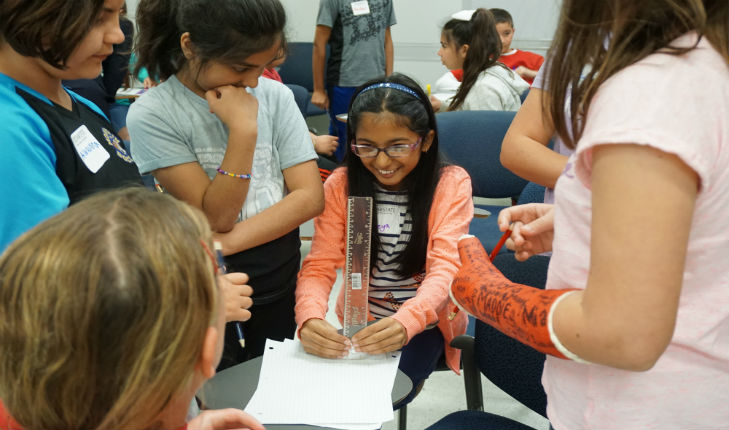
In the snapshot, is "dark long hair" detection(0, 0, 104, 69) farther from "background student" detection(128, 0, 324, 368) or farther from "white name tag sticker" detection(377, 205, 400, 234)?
"white name tag sticker" detection(377, 205, 400, 234)

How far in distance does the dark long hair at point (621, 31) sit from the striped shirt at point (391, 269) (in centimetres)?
100

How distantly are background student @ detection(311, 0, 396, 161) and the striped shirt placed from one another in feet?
8.53

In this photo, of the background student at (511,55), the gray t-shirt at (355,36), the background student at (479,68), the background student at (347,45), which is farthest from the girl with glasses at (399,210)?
the background student at (511,55)

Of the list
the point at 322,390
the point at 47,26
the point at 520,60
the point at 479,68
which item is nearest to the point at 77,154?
the point at 47,26

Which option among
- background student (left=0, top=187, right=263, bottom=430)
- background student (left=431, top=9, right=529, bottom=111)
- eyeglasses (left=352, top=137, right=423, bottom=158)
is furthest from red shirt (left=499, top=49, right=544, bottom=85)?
background student (left=0, top=187, right=263, bottom=430)

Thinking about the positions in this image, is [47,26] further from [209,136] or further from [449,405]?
[449,405]

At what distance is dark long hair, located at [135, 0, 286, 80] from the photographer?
130cm

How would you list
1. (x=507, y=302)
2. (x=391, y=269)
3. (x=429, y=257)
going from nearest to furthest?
(x=507, y=302) < (x=429, y=257) < (x=391, y=269)

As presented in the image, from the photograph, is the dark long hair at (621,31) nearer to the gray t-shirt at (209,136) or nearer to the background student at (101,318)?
the background student at (101,318)

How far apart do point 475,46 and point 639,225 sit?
2990mm

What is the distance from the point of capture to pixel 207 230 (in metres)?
0.73

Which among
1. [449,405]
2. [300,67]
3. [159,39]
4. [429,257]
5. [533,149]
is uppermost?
[159,39]

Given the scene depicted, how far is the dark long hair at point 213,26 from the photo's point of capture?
130 centimetres

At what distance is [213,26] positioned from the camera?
1.30m
